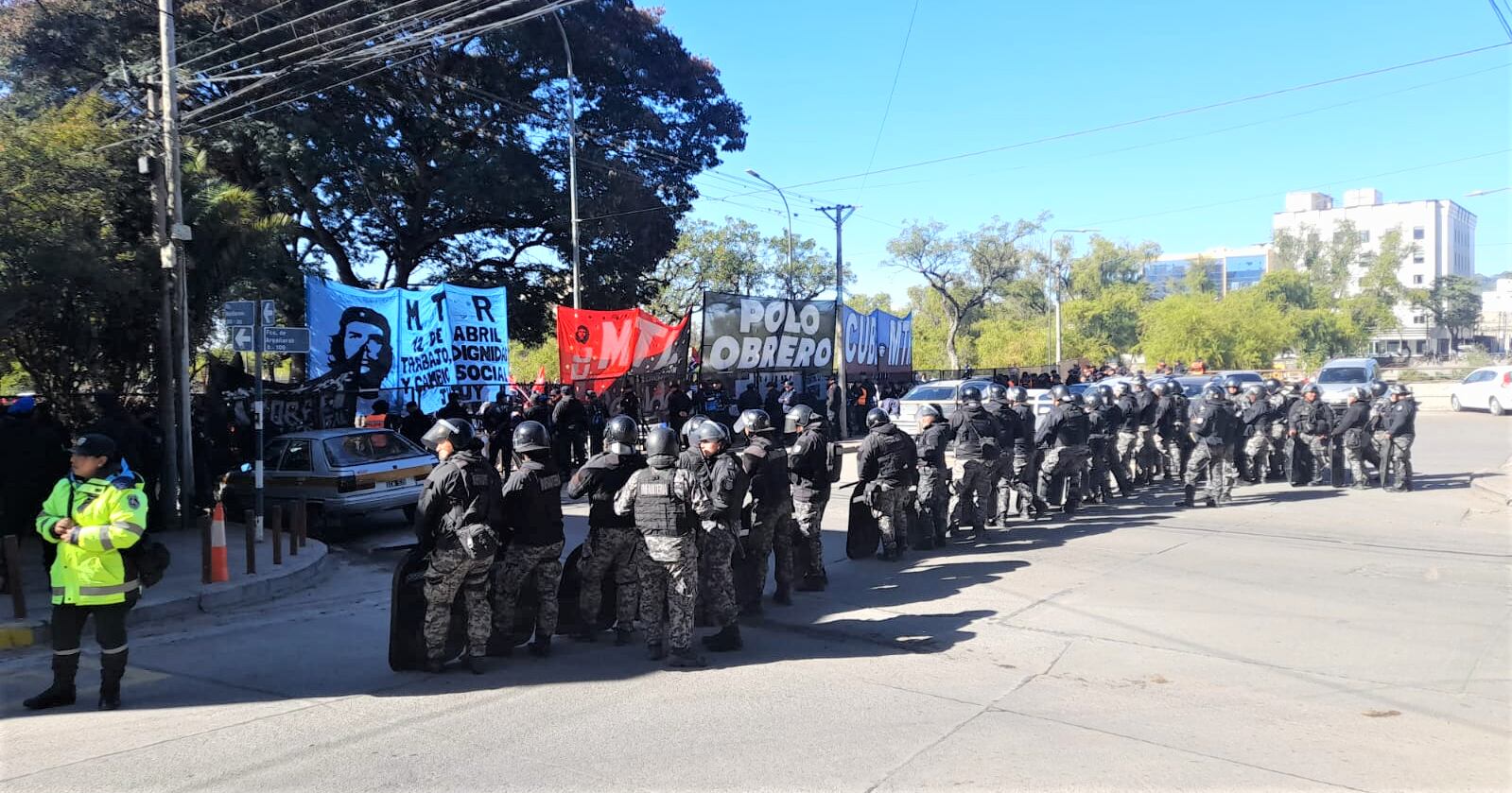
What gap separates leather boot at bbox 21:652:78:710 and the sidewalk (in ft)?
6.97

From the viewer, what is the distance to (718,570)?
22.9 ft

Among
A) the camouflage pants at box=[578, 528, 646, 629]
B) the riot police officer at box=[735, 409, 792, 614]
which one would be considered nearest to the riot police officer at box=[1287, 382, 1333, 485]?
the riot police officer at box=[735, 409, 792, 614]

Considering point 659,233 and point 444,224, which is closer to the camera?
point 444,224

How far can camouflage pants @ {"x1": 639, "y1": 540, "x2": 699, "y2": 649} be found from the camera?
652 cm

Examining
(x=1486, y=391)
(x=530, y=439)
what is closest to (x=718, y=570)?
(x=530, y=439)

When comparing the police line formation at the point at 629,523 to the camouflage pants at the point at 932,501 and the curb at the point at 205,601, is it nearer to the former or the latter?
the camouflage pants at the point at 932,501

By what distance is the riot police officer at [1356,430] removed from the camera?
14.7 m

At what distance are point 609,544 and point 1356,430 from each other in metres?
12.8

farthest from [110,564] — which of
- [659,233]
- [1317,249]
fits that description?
[1317,249]

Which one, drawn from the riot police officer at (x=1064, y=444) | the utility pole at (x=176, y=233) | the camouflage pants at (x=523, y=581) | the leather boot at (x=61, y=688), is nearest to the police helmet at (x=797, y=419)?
the camouflage pants at (x=523, y=581)

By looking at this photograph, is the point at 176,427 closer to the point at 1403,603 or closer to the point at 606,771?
the point at 606,771

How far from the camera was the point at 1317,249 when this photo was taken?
87250 millimetres

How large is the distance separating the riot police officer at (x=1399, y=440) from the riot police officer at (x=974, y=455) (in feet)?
23.0

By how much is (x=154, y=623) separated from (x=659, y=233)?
951 inches
